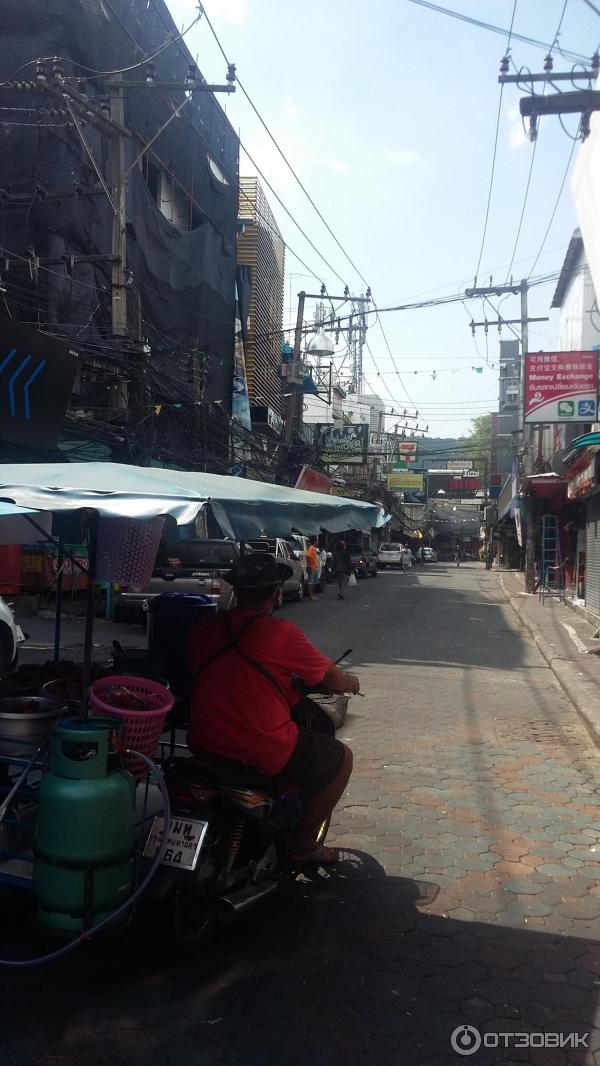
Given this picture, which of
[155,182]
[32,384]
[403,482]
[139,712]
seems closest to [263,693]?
[139,712]

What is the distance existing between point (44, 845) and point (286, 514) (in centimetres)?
250

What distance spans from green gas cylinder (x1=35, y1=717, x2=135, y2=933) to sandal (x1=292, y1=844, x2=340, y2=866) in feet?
3.41

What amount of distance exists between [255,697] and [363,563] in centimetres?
3225

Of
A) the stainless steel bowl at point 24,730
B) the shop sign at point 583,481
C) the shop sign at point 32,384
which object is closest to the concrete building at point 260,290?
the shop sign at point 583,481

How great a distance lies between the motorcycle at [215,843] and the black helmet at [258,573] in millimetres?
856

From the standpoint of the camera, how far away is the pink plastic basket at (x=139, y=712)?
3631 mm

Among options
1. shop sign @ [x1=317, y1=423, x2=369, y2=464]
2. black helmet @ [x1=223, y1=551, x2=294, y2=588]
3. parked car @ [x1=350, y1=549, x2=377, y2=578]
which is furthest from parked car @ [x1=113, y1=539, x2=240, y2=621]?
shop sign @ [x1=317, y1=423, x2=369, y2=464]

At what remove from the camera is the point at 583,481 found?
56.5 ft

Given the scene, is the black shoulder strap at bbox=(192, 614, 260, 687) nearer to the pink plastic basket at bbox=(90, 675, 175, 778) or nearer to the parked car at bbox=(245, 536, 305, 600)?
the pink plastic basket at bbox=(90, 675, 175, 778)

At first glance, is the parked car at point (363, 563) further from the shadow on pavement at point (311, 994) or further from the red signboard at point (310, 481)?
the shadow on pavement at point (311, 994)

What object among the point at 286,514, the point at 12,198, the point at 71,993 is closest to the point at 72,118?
the point at 12,198

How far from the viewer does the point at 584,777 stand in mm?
6430

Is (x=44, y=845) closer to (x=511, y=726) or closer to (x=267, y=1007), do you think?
(x=267, y=1007)

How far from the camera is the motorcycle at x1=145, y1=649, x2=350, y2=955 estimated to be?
3293 millimetres
